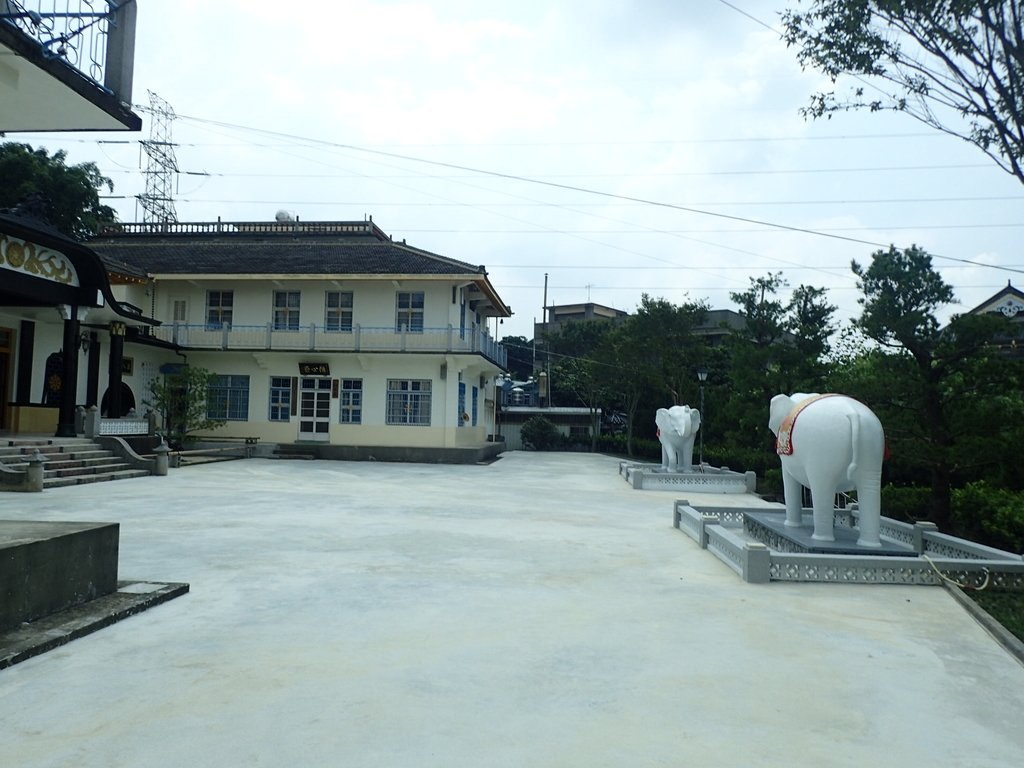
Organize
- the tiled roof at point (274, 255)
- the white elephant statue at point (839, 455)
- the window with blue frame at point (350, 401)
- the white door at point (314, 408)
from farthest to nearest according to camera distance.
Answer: the white door at point (314, 408) < the window with blue frame at point (350, 401) < the tiled roof at point (274, 255) < the white elephant statue at point (839, 455)

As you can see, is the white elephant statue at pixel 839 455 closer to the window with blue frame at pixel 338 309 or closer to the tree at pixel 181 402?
the tree at pixel 181 402

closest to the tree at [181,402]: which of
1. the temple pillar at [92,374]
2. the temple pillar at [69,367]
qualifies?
the temple pillar at [92,374]

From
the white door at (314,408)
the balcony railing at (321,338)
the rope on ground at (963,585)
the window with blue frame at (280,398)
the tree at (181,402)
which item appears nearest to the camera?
the rope on ground at (963,585)

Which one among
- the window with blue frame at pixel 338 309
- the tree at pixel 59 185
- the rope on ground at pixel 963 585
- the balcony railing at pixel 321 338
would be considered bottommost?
the rope on ground at pixel 963 585

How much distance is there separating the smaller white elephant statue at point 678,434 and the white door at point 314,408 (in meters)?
11.9

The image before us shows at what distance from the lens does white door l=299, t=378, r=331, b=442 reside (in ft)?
82.4

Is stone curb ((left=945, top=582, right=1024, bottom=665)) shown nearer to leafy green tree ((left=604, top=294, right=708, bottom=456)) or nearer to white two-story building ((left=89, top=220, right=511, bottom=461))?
white two-story building ((left=89, top=220, right=511, bottom=461))

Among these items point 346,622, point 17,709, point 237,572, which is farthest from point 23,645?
point 237,572

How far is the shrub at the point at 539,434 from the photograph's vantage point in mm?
36406

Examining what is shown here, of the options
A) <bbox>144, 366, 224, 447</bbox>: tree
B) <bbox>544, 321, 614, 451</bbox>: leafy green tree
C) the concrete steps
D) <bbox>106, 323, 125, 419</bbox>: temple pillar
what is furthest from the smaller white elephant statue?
<bbox>544, 321, 614, 451</bbox>: leafy green tree

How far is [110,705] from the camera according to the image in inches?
145

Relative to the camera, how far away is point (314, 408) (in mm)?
25281

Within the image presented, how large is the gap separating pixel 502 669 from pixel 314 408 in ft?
72.2

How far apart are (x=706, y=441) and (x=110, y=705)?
1028 inches
